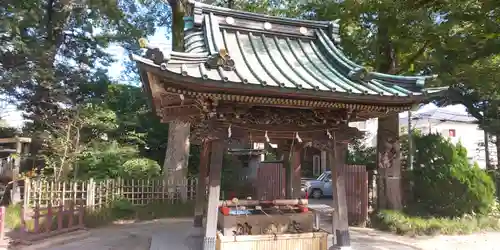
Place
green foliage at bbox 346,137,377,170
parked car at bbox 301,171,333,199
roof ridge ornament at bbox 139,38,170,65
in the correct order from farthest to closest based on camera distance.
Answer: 1. parked car at bbox 301,171,333,199
2. green foliage at bbox 346,137,377,170
3. roof ridge ornament at bbox 139,38,170,65

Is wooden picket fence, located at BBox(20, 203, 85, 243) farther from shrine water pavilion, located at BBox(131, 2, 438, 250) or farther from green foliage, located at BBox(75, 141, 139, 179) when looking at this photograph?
shrine water pavilion, located at BBox(131, 2, 438, 250)

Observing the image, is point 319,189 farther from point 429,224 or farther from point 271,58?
point 271,58

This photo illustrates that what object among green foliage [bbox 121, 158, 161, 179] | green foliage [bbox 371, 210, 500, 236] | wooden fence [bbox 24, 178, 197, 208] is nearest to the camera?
green foliage [bbox 371, 210, 500, 236]

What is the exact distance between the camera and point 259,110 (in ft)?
23.5

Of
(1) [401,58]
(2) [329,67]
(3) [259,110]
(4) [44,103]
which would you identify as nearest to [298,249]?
(3) [259,110]

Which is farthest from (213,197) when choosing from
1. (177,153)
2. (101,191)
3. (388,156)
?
(177,153)

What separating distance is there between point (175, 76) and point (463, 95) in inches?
711

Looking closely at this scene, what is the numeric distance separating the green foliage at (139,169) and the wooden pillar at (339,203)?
32.1 ft

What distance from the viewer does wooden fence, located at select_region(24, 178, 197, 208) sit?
39.1 ft

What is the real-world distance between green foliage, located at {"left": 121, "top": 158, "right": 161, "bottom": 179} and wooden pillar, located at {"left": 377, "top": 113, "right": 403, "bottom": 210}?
9.35 m

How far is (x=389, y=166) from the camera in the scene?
13.1m

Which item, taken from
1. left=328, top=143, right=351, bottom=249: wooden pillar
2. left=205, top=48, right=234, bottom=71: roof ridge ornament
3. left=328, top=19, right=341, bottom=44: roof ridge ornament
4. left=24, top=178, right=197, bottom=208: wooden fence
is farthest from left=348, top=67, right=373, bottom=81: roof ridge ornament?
left=24, top=178, right=197, bottom=208: wooden fence

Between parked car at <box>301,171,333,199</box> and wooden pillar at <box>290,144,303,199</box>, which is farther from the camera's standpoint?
parked car at <box>301,171,333,199</box>

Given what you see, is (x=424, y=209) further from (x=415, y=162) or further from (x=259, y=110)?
(x=259, y=110)
